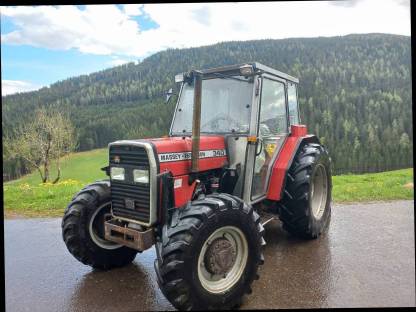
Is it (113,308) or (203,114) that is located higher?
(203,114)

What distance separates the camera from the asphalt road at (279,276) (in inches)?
124

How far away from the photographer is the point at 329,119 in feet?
128

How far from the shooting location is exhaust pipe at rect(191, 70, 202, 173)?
3105 millimetres

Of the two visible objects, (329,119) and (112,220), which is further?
(329,119)

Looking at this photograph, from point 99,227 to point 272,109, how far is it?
8.76 ft

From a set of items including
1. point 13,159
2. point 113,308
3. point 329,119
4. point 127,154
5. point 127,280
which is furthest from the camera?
point 329,119

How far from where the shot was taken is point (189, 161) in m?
3.58

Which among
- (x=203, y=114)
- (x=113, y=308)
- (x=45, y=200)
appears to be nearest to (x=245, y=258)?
(x=113, y=308)

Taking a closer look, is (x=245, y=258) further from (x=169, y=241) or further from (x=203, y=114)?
(x=203, y=114)

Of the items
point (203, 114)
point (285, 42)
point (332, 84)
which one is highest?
point (285, 42)

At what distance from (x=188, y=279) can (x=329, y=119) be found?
39393mm

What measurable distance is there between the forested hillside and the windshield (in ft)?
50.1

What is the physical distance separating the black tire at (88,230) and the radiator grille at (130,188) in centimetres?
42

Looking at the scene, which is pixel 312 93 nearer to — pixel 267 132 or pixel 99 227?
pixel 267 132
